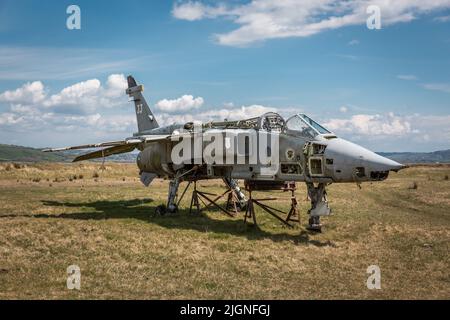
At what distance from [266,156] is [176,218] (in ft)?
19.7

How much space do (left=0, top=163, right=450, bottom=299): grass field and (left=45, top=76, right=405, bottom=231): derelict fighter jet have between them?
2.04 meters

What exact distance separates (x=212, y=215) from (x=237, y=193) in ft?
8.61

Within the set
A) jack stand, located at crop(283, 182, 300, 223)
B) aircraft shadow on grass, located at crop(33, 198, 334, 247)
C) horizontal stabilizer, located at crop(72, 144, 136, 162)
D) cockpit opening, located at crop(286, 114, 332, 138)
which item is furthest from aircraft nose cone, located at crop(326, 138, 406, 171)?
horizontal stabilizer, located at crop(72, 144, 136, 162)

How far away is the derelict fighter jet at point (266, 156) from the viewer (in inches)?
515

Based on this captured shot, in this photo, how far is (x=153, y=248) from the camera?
12672 mm

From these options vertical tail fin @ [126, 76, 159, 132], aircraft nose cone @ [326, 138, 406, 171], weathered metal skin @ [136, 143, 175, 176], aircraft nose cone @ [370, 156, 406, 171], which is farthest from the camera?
vertical tail fin @ [126, 76, 159, 132]

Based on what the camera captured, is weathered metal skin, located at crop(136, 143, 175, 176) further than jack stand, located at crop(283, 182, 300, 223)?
Yes

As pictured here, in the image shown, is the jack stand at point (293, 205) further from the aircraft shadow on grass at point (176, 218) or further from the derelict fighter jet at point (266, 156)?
the aircraft shadow on grass at point (176, 218)

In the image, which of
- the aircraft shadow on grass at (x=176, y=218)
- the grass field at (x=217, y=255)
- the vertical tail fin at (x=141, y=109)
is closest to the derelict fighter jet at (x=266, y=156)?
the aircraft shadow on grass at (x=176, y=218)

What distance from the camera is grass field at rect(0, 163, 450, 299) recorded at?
9008 mm

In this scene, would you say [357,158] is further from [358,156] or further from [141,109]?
[141,109]

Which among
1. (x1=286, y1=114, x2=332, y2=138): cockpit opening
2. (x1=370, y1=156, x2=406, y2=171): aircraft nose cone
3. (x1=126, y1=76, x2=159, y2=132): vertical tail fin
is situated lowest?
(x1=370, y1=156, x2=406, y2=171): aircraft nose cone

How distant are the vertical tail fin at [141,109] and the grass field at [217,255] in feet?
21.0

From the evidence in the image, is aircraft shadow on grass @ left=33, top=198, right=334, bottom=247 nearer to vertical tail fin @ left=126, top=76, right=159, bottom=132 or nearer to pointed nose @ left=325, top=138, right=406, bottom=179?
pointed nose @ left=325, top=138, right=406, bottom=179
